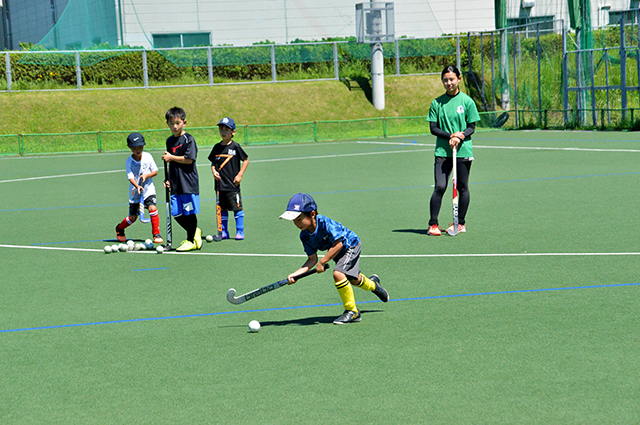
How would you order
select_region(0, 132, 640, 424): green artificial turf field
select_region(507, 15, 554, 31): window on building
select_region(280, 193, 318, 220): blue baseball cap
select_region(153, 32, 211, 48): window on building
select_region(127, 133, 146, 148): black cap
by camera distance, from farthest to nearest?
select_region(153, 32, 211, 48): window on building → select_region(507, 15, 554, 31): window on building → select_region(127, 133, 146, 148): black cap → select_region(280, 193, 318, 220): blue baseball cap → select_region(0, 132, 640, 424): green artificial turf field

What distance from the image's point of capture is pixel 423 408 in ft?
14.8

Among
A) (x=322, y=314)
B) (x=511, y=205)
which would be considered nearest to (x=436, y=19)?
(x=511, y=205)

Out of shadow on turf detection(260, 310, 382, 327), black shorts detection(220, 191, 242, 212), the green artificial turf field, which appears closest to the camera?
the green artificial turf field

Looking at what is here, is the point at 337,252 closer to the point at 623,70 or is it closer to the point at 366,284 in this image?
the point at 366,284

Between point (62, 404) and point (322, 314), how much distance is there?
2.53 metres

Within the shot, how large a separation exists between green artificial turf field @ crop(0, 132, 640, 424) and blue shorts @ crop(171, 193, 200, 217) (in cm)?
59

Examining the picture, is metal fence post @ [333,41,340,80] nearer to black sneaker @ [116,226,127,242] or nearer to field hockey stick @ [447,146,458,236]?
field hockey stick @ [447,146,458,236]

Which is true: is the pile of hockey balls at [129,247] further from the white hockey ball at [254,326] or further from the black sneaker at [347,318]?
the black sneaker at [347,318]

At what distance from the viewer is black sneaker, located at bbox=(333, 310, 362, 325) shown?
637 cm

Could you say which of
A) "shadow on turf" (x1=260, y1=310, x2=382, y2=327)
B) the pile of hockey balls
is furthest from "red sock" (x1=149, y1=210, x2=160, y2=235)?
"shadow on turf" (x1=260, y1=310, x2=382, y2=327)

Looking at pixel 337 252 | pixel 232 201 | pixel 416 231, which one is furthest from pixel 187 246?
pixel 337 252

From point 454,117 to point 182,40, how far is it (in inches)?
1261

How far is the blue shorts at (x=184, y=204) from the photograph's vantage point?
33.0 feet

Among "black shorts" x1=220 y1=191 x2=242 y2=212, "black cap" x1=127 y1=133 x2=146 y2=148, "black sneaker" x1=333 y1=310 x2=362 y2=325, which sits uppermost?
"black cap" x1=127 y1=133 x2=146 y2=148
